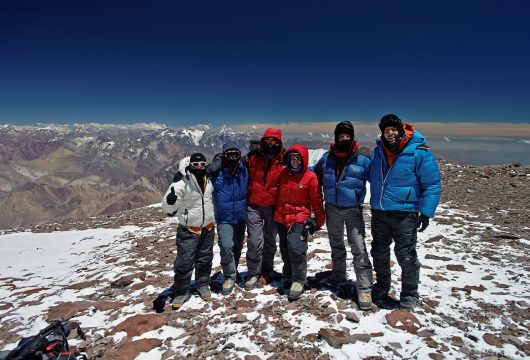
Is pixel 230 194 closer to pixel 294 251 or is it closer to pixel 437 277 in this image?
pixel 294 251

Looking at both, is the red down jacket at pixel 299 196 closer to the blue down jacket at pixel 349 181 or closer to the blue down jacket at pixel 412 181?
the blue down jacket at pixel 349 181

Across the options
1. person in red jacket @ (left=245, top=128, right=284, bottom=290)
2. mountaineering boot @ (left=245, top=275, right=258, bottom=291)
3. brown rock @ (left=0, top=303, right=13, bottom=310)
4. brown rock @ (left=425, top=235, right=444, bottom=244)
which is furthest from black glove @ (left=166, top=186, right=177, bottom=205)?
brown rock @ (left=425, top=235, right=444, bottom=244)

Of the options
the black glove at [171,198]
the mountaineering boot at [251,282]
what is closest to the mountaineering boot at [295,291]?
the mountaineering boot at [251,282]

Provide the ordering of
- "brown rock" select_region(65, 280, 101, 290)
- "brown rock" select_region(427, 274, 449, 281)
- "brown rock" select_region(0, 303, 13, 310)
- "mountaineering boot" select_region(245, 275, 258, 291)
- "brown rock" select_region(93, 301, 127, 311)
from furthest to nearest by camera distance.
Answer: "brown rock" select_region(65, 280, 101, 290)
"brown rock" select_region(0, 303, 13, 310)
"brown rock" select_region(427, 274, 449, 281)
"mountaineering boot" select_region(245, 275, 258, 291)
"brown rock" select_region(93, 301, 127, 311)

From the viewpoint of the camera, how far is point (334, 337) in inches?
221

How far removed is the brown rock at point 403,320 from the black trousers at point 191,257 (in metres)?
4.59

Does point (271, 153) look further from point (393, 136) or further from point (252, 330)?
point (252, 330)

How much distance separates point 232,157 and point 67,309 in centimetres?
604

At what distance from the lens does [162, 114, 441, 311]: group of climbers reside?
20.0ft

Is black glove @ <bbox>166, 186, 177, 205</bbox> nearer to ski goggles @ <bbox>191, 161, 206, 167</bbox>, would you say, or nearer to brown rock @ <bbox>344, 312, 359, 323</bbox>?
ski goggles @ <bbox>191, 161, 206, 167</bbox>

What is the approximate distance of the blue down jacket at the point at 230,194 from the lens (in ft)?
24.4

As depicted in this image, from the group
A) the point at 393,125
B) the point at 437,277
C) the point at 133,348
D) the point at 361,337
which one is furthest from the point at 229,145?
the point at 437,277

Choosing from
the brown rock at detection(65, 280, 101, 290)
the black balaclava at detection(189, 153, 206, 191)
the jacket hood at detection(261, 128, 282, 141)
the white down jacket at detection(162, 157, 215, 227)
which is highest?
the jacket hood at detection(261, 128, 282, 141)

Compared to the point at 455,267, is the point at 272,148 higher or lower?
higher
